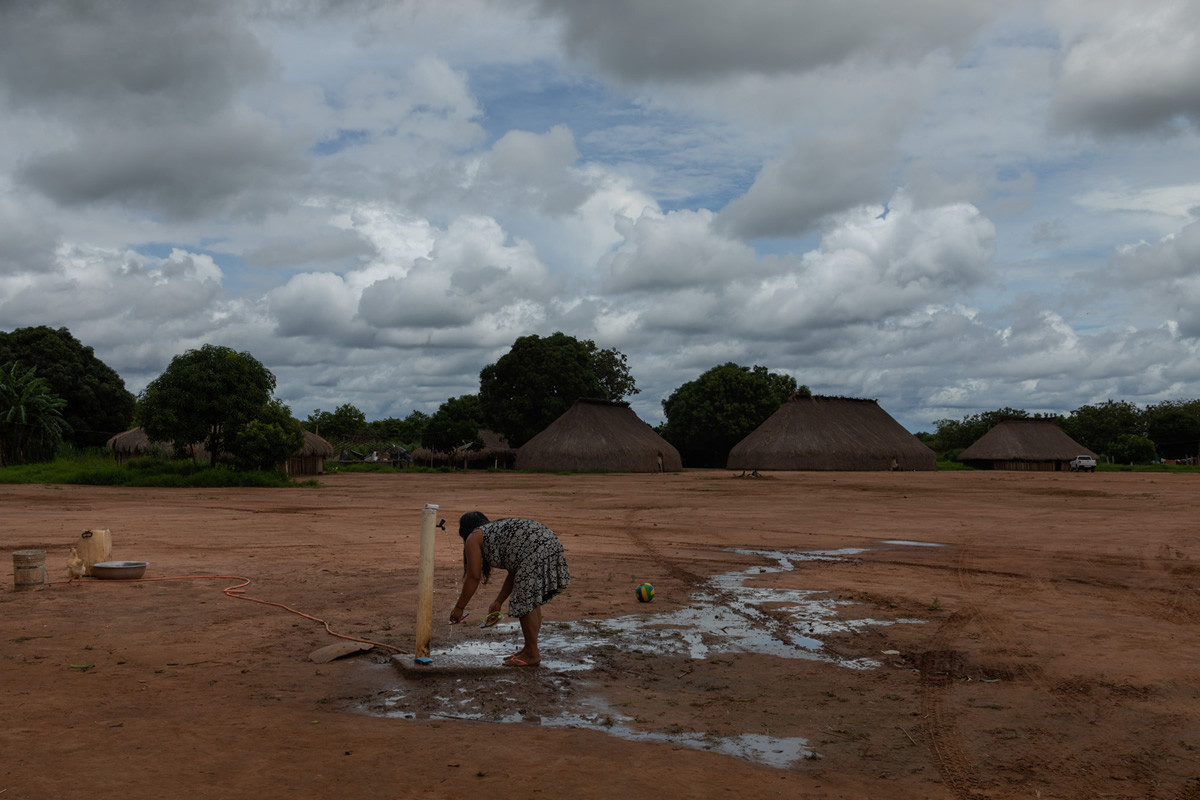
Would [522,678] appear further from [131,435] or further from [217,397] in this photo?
[131,435]

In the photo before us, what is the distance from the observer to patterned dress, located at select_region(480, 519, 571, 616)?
7.16 metres

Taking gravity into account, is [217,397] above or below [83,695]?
above

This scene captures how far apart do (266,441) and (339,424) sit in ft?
193

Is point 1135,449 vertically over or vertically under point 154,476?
over

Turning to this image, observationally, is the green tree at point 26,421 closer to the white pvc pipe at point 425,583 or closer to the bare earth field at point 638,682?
the bare earth field at point 638,682

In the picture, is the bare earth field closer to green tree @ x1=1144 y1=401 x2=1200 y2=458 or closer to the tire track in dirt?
the tire track in dirt

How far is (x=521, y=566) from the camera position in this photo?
23.7ft

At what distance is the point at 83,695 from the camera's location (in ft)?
20.9

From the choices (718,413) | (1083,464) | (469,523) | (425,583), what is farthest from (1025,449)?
(425,583)

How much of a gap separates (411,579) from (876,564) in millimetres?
7066

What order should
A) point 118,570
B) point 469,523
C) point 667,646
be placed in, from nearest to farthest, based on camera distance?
1. point 469,523
2. point 667,646
3. point 118,570

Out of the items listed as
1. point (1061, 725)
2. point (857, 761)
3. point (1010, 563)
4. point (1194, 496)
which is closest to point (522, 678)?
point (857, 761)

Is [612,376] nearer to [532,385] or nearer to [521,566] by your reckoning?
[532,385]

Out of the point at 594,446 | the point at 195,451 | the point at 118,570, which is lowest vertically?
the point at 118,570
